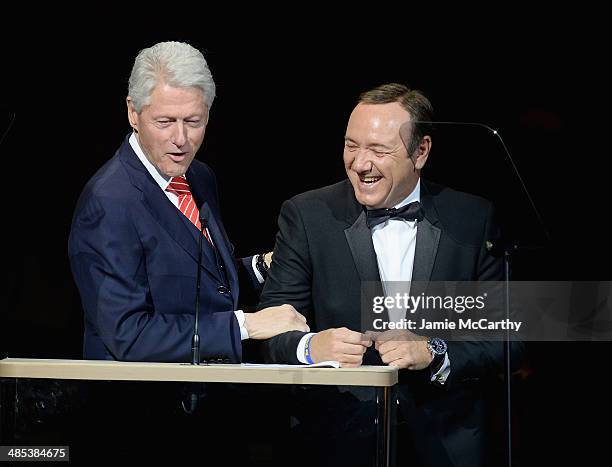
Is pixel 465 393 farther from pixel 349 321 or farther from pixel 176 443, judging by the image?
pixel 176 443

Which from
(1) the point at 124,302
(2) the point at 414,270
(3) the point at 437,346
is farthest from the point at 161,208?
(3) the point at 437,346

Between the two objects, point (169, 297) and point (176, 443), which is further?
point (169, 297)

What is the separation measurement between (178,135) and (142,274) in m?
0.60

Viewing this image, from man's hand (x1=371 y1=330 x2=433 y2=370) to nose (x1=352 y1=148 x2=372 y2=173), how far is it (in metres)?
0.69

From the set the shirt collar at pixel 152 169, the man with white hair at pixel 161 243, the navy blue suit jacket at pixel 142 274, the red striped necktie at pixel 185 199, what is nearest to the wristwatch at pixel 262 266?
the man with white hair at pixel 161 243

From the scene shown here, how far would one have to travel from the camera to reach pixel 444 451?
3.70 metres

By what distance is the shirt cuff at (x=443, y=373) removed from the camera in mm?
3777

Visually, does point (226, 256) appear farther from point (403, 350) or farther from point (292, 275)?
point (403, 350)

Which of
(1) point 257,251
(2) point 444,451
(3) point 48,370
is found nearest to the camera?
(3) point 48,370

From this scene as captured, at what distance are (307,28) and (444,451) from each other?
1914 millimetres

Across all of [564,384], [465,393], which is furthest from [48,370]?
[564,384]

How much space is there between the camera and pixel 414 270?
3.99 m

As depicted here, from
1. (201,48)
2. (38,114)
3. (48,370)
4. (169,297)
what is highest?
(201,48)

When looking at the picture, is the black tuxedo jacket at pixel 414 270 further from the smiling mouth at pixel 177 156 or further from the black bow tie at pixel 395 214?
the smiling mouth at pixel 177 156
